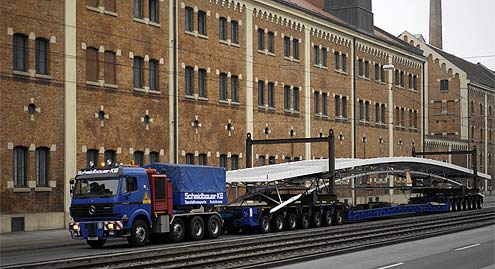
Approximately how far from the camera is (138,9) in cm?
4303

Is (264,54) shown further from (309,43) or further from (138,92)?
(138,92)

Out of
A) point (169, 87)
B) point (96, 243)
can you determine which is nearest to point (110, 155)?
point (169, 87)

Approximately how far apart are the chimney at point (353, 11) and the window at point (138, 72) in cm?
3006

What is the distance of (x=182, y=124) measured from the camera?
45.4m

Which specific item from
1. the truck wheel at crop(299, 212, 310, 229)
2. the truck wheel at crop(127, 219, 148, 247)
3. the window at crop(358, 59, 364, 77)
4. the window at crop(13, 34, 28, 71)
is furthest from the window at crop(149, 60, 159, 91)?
the window at crop(358, 59, 364, 77)

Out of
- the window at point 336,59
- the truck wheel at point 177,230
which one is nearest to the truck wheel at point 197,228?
the truck wheel at point 177,230

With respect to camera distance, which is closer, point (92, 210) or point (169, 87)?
point (92, 210)

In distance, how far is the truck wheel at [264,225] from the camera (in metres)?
35.7

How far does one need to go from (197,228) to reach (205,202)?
5.01 feet

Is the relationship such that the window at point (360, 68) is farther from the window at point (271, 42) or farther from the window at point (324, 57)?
the window at point (271, 42)

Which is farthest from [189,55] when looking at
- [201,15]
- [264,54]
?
[264,54]

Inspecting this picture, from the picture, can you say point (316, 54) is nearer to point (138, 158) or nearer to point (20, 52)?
point (138, 158)

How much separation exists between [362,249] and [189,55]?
73.3 ft

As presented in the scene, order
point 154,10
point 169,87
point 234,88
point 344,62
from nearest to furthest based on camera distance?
1. point 154,10
2. point 169,87
3. point 234,88
4. point 344,62
